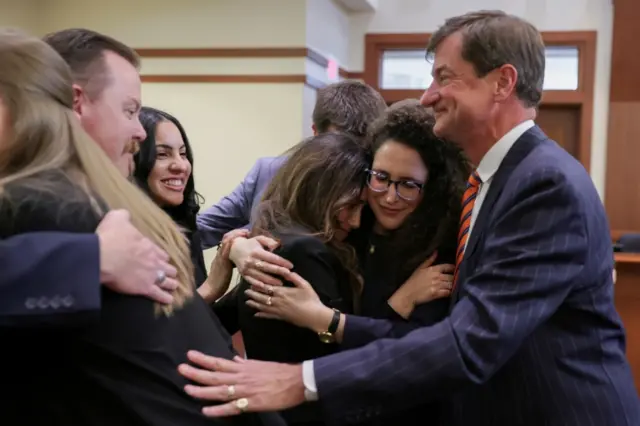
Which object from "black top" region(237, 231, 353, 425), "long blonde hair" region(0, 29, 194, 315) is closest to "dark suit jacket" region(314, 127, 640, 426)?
"black top" region(237, 231, 353, 425)

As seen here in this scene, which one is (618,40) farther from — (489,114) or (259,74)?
(489,114)

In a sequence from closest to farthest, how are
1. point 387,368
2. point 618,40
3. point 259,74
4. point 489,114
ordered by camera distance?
1. point 387,368
2. point 489,114
3. point 259,74
4. point 618,40

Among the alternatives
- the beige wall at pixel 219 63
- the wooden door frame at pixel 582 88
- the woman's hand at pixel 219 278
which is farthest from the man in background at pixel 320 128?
the wooden door frame at pixel 582 88

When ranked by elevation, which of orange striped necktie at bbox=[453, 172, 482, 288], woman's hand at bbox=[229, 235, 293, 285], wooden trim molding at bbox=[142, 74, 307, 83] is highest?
wooden trim molding at bbox=[142, 74, 307, 83]

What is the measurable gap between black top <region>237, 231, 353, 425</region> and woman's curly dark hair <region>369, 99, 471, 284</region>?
18cm

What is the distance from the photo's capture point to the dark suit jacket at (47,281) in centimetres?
82

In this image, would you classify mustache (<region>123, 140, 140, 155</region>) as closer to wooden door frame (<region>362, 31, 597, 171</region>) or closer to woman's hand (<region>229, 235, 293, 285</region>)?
woman's hand (<region>229, 235, 293, 285</region>)

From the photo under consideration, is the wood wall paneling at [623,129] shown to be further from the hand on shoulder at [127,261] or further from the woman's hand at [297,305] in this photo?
the hand on shoulder at [127,261]

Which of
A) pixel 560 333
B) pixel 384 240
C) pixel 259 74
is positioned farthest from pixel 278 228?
pixel 259 74

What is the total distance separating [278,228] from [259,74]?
3.11 m

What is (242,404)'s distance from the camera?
3.59 ft

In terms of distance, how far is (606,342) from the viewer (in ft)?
4.22

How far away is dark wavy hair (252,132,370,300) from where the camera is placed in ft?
5.15

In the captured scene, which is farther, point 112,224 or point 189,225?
point 189,225
